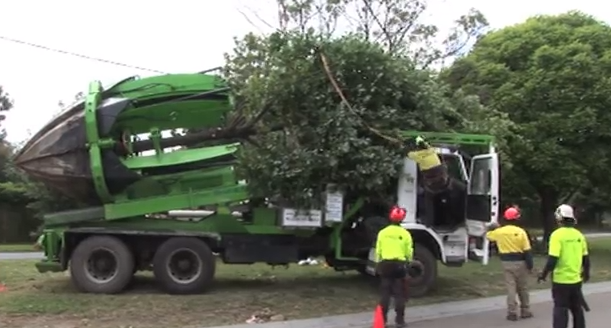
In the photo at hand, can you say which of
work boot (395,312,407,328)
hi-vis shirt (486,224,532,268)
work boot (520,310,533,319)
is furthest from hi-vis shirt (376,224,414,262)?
work boot (520,310,533,319)

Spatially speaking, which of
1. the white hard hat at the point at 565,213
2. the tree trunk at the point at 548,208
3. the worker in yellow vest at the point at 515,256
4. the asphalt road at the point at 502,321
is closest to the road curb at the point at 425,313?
the asphalt road at the point at 502,321

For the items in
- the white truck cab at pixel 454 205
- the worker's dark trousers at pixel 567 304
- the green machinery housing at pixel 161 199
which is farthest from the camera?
the white truck cab at pixel 454 205

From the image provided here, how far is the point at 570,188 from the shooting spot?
21375mm

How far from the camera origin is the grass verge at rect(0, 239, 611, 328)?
34.2ft


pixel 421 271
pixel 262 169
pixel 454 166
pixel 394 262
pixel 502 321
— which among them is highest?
pixel 454 166

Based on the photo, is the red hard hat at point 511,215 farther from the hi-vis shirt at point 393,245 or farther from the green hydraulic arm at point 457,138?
the hi-vis shirt at point 393,245

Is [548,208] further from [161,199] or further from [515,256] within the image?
[161,199]

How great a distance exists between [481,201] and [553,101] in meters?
9.83

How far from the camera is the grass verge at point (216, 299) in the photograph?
10438mm

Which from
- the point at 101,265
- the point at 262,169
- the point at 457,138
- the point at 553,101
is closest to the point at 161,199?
the point at 101,265

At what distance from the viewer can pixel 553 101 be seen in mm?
21094

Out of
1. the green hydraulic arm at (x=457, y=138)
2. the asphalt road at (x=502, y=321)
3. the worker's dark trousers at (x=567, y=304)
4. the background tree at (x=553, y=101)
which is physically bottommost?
the asphalt road at (x=502, y=321)

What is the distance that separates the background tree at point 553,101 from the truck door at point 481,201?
26.6 ft

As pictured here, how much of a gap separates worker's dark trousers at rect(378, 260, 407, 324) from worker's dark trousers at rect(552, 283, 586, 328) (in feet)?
7.04
